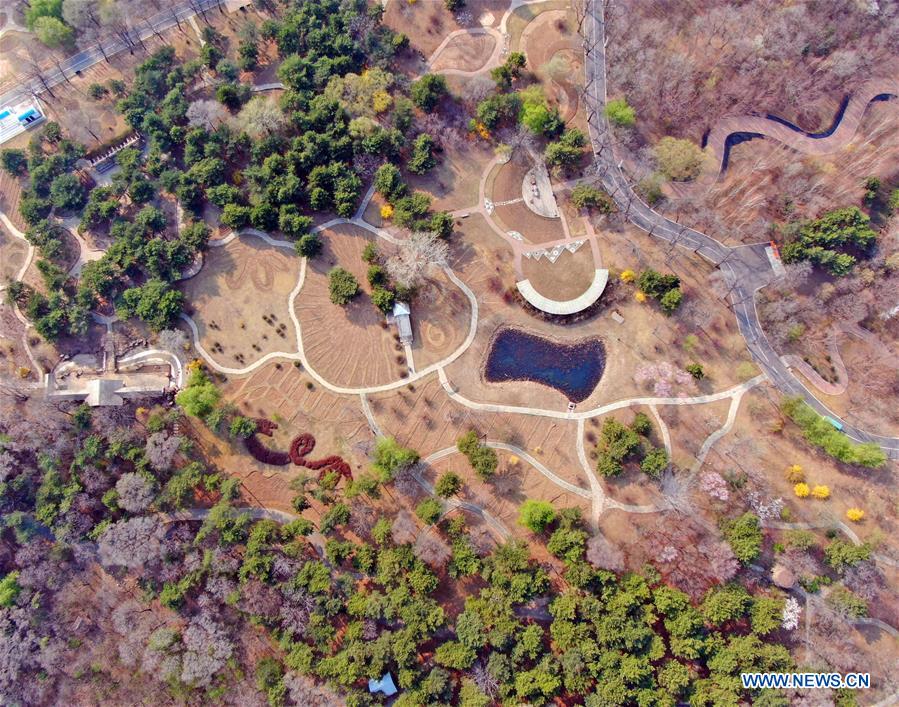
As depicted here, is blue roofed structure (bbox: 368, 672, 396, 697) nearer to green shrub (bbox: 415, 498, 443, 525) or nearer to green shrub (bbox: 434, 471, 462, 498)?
green shrub (bbox: 415, 498, 443, 525)

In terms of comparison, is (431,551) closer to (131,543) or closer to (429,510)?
(429,510)

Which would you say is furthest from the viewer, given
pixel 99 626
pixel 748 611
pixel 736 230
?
pixel 736 230

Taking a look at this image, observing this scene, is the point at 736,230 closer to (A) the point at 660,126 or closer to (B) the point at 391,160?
(A) the point at 660,126

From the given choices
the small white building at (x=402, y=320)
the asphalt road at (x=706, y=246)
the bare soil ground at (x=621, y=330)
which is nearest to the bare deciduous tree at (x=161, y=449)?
the small white building at (x=402, y=320)

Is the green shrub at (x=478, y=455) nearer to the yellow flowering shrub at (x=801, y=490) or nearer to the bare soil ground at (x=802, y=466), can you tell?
the bare soil ground at (x=802, y=466)

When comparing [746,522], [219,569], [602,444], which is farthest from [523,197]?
[219,569]

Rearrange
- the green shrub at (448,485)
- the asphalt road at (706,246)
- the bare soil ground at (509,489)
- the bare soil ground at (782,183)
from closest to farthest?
the green shrub at (448,485)
the bare soil ground at (509,489)
the asphalt road at (706,246)
the bare soil ground at (782,183)
